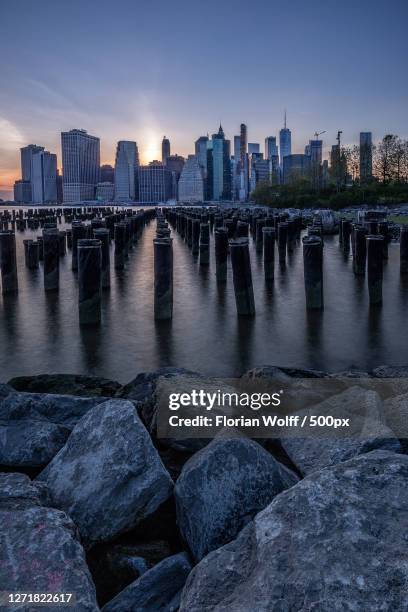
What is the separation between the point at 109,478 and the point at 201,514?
0.66m

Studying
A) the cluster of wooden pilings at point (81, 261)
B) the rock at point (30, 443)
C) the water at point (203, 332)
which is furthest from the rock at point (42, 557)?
the cluster of wooden pilings at point (81, 261)

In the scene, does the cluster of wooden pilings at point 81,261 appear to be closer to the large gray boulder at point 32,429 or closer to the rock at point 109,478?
the large gray boulder at point 32,429

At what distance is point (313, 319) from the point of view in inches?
421

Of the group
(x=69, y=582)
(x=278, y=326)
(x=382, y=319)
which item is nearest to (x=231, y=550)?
(x=69, y=582)

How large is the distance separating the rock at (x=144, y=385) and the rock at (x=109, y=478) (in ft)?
5.44

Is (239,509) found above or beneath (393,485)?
beneath

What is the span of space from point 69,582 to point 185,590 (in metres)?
0.56

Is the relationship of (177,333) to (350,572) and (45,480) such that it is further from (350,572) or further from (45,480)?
(350,572)

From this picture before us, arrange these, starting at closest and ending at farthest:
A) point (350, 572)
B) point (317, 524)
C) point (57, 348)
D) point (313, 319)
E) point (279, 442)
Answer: point (350, 572) < point (317, 524) < point (279, 442) < point (57, 348) < point (313, 319)

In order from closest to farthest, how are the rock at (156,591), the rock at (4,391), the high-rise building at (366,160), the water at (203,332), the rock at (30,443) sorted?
the rock at (156,591) → the rock at (30,443) → the rock at (4,391) → the water at (203,332) → the high-rise building at (366,160)

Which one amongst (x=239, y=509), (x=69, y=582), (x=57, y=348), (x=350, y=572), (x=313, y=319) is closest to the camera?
(x=350, y=572)

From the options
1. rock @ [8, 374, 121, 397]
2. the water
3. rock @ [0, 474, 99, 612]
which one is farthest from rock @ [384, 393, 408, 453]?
the water

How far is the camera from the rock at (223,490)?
3090 mm

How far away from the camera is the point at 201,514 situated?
3139 mm
